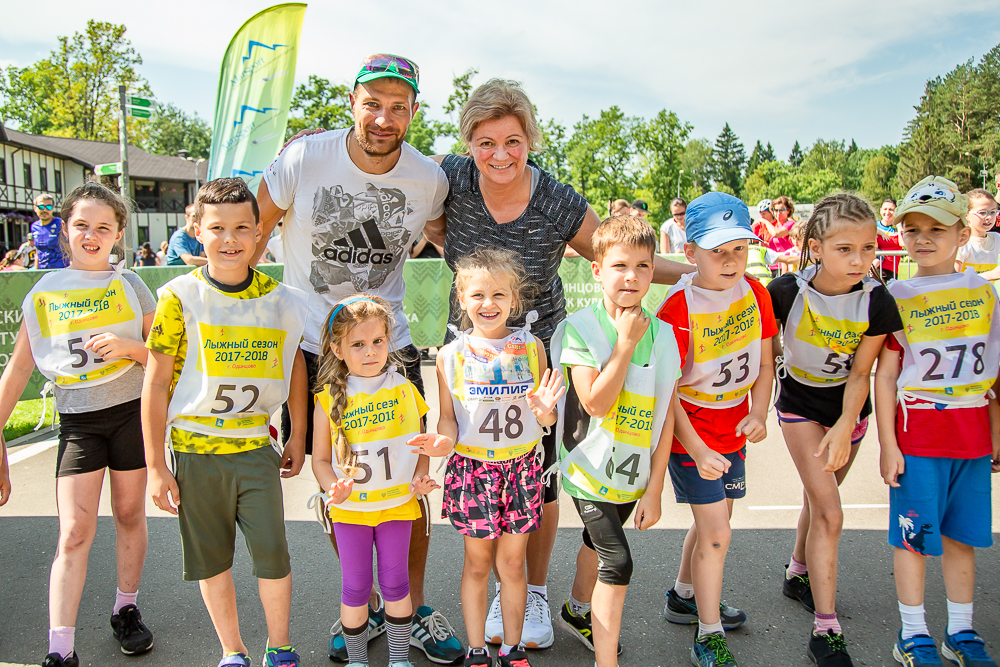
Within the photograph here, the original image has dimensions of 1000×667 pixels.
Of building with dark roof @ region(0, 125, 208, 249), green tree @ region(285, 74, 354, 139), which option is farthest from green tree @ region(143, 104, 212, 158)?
green tree @ region(285, 74, 354, 139)

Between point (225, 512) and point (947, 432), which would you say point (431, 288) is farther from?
point (947, 432)

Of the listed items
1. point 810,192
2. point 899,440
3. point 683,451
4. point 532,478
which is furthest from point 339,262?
point 810,192

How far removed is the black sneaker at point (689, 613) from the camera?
284cm

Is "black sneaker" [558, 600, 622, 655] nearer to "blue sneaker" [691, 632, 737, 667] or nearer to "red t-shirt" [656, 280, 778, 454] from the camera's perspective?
"blue sneaker" [691, 632, 737, 667]

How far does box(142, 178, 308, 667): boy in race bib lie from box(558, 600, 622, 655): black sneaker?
116 cm

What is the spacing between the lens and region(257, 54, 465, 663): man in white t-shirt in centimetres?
271

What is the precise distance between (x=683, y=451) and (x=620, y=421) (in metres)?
0.45

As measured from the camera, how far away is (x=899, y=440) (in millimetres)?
2672

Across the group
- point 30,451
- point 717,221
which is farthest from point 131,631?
point 30,451

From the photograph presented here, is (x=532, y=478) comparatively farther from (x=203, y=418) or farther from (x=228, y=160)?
(x=228, y=160)

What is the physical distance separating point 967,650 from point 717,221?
6.45ft

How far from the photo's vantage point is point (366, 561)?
8.11 ft

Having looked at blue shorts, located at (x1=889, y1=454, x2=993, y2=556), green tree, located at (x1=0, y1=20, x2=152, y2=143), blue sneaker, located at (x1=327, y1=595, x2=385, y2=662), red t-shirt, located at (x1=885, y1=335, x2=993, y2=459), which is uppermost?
green tree, located at (x1=0, y1=20, x2=152, y2=143)

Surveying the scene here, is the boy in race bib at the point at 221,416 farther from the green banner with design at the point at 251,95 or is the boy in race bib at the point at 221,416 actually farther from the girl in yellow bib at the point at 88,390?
the green banner with design at the point at 251,95
